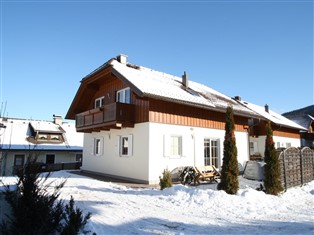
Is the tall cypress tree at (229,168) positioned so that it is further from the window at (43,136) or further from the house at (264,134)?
the window at (43,136)

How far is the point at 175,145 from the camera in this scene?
49.6 feet

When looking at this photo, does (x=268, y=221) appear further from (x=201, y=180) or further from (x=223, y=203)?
(x=201, y=180)

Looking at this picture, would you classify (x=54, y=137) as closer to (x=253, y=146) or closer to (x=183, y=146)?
(x=183, y=146)

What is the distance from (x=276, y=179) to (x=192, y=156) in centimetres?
551

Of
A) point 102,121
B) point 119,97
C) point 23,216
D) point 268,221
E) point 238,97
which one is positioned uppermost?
point 238,97

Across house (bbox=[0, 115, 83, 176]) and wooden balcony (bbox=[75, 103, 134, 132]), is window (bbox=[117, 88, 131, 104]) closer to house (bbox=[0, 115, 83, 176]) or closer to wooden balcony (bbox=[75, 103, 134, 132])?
wooden balcony (bbox=[75, 103, 134, 132])

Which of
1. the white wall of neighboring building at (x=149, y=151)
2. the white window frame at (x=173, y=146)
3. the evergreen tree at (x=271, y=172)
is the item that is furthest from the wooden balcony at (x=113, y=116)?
the evergreen tree at (x=271, y=172)

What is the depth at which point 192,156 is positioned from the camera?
51.5ft

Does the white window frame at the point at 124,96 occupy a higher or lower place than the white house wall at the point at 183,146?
higher

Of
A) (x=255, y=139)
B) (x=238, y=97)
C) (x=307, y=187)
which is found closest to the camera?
(x=307, y=187)

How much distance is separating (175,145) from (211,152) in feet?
10.6

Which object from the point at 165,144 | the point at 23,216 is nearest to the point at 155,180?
the point at 165,144

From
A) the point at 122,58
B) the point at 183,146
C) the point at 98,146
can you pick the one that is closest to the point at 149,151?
the point at 183,146

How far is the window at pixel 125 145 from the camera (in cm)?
1510
